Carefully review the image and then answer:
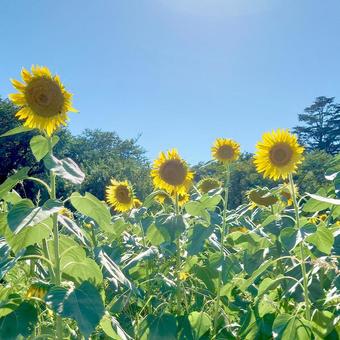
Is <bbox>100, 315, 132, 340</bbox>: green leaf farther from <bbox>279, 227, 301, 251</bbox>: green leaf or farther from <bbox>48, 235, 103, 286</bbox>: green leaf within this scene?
<bbox>279, 227, 301, 251</bbox>: green leaf

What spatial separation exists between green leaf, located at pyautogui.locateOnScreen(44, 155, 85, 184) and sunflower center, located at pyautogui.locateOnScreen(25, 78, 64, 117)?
346 mm

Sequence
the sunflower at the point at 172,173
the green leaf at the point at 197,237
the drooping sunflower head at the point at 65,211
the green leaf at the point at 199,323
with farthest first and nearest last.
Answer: the sunflower at the point at 172,173 → the green leaf at the point at 197,237 → the green leaf at the point at 199,323 → the drooping sunflower head at the point at 65,211

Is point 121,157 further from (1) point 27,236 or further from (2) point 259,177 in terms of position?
(1) point 27,236

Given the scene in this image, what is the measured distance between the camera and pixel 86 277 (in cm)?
166

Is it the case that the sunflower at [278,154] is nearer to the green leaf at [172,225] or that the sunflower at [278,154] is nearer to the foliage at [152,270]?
the foliage at [152,270]

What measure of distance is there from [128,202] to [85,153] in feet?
A: 88.9

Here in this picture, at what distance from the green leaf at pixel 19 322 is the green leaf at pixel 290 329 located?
840 millimetres

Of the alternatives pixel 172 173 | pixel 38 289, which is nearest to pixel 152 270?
pixel 172 173

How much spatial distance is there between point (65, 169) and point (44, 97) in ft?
1.49

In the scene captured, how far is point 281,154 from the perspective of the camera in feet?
8.38

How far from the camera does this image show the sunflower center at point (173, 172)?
269cm

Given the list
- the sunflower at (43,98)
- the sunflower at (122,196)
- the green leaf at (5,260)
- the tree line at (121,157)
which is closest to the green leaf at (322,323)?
the green leaf at (5,260)

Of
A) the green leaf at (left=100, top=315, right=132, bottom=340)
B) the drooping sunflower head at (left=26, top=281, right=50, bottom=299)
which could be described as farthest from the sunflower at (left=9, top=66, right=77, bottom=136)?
the green leaf at (left=100, top=315, right=132, bottom=340)

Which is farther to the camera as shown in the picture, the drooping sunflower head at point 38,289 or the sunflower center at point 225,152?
the sunflower center at point 225,152
